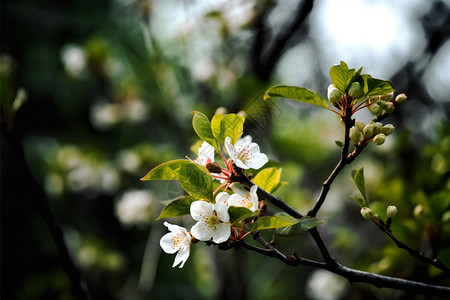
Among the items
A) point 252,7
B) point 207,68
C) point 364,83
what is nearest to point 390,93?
point 364,83

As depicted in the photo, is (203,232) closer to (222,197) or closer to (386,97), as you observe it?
(222,197)

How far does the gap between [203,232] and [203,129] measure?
0.20m

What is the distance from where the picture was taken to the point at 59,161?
2793 mm

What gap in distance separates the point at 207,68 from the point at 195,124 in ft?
5.73

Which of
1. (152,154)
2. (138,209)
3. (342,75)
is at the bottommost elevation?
(138,209)

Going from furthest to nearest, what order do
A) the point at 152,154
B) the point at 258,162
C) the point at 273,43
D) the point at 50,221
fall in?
the point at 152,154
the point at 273,43
the point at 50,221
the point at 258,162

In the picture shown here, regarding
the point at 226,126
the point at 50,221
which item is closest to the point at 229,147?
the point at 226,126

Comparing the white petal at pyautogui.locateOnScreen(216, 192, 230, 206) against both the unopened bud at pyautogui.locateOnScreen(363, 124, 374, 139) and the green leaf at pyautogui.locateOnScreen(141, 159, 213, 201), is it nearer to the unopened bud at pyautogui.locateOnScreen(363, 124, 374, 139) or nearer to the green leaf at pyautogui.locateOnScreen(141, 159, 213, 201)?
the green leaf at pyautogui.locateOnScreen(141, 159, 213, 201)

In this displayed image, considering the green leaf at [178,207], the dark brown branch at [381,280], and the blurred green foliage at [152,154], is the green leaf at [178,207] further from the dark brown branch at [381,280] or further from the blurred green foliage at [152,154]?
the blurred green foliage at [152,154]

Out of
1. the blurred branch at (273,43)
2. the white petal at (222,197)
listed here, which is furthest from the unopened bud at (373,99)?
the blurred branch at (273,43)

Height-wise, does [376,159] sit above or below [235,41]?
below

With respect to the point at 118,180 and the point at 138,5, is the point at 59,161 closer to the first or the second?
the point at 118,180

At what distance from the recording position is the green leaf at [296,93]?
2.39 ft

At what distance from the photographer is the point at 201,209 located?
2.30 feet
